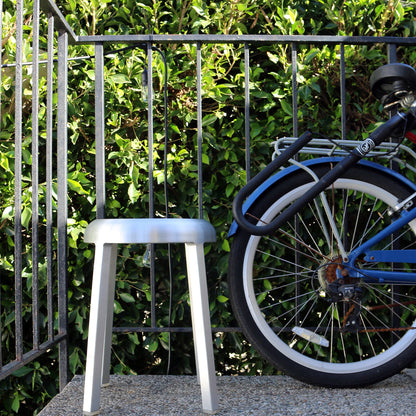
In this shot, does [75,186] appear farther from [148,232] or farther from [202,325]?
[202,325]

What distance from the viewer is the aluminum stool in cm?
129

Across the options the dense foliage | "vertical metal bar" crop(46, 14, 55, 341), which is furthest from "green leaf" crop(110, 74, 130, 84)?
"vertical metal bar" crop(46, 14, 55, 341)

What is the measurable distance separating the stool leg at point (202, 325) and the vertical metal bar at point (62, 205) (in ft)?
1.85

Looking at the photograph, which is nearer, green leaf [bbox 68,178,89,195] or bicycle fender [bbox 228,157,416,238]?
bicycle fender [bbox 228,157,416,238]

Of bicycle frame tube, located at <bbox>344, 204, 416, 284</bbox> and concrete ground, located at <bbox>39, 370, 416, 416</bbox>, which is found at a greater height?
bicycle frame tube, located at <bbox>344, 204, 416, 284</bbox>

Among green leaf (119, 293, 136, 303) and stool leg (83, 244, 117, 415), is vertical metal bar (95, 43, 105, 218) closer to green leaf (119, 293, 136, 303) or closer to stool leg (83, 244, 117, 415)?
green leaf (119, 293, 136, 303)

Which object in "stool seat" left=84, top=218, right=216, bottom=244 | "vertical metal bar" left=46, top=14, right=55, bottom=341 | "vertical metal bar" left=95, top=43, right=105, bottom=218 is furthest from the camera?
"vertical metal bar" left=95, top=43, right=105, bottom=218

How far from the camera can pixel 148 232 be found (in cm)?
129

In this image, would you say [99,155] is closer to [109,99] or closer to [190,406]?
[109,99]

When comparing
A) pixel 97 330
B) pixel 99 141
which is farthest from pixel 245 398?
pixel 99 141

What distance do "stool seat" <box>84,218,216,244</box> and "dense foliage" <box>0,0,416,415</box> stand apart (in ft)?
2.27

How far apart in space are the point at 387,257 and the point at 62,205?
1068mm

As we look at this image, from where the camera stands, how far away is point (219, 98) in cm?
205

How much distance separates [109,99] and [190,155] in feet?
1.26
